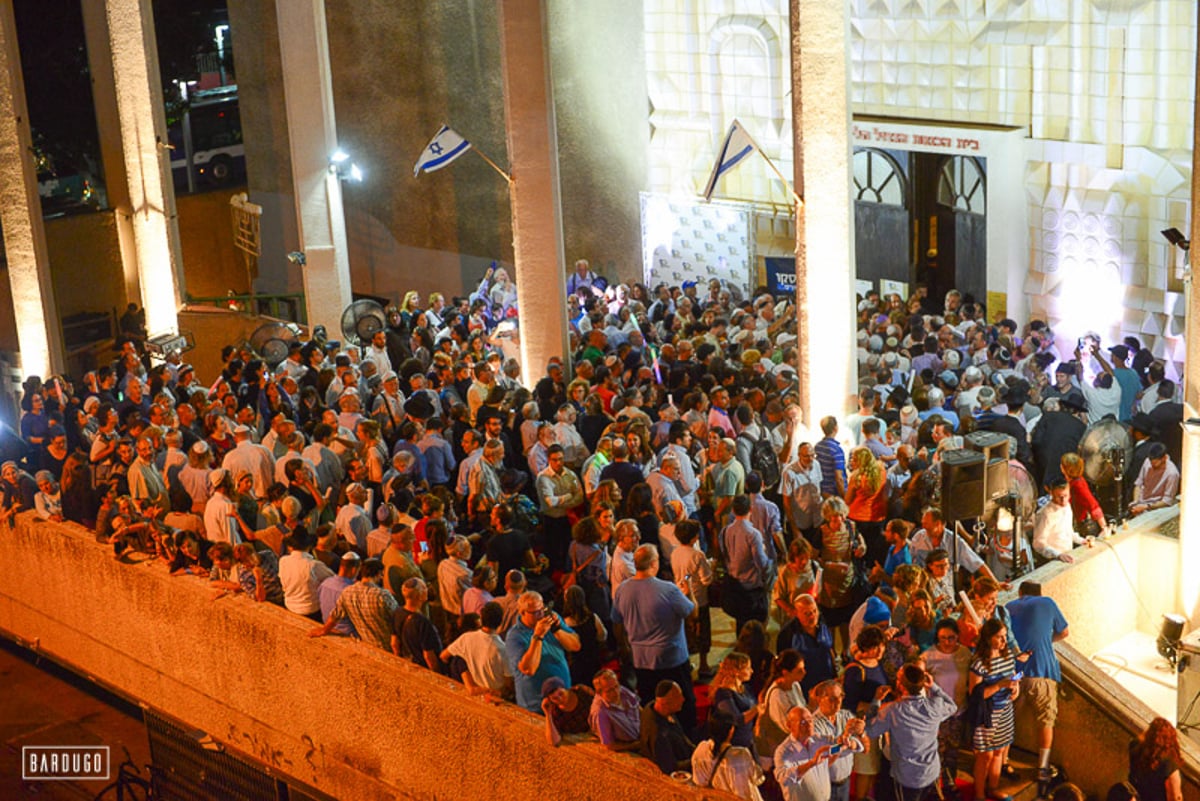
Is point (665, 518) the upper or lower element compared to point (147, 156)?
lower

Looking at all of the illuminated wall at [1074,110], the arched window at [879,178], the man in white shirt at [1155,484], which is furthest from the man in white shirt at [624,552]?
the arched window at [879,178]

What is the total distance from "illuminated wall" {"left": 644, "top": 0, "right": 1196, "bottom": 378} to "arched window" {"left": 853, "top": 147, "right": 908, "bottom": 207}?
3.04 ft

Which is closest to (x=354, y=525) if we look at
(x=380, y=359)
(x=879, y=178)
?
(x=380, y=359)

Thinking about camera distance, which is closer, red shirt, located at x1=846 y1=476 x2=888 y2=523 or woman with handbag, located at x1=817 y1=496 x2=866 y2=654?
woman with handbag, located at x1=817 y1=496 x2=866 y2=654

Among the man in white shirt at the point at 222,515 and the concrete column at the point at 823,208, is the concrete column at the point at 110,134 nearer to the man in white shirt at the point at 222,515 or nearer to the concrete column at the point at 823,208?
the man in white shirt at the point at 222,515

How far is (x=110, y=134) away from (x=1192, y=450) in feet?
63.1

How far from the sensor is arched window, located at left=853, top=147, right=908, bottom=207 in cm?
2028

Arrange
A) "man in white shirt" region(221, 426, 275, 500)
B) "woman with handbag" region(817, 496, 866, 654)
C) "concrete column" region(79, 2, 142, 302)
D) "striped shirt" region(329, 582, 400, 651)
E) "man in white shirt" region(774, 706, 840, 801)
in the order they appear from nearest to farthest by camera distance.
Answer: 1. "man in white shirt" region(774, 706, 840, 801)
2. "woman with handbag" region(817, 496, 866, 654)
3. "striped shirt" region(329, 582, 400, 651)
4. "man in white shirt" region(221, 426, 275, 500)
5. "concrete column" region(79, 2, 142, 302)

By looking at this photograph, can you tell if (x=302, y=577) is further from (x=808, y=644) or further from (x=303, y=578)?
(x=808, y=644)

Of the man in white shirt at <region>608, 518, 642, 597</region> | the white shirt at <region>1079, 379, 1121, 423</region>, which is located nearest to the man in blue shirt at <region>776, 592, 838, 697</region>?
the man in white shirt at <region>608, 518, 642, 597</region>

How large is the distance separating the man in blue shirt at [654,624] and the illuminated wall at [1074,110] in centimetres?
923

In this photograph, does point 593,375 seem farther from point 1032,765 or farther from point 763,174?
point 763,174

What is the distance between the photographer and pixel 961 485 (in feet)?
33.3

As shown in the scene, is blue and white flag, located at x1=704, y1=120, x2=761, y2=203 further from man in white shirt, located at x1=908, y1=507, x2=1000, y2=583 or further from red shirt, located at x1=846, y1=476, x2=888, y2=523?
man in white shirt, located at x1=908, y1=507, x2=1000, y2=583
